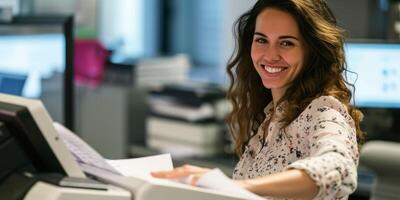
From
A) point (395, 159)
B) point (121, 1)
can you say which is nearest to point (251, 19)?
point (395, 159)

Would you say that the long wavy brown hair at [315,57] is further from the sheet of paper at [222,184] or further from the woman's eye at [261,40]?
the sheet of paper at [222,184]

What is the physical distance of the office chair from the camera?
216cm

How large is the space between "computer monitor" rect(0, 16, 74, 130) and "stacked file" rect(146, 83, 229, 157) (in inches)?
22.5

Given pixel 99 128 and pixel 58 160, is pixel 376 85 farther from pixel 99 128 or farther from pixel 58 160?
pixel 58 160

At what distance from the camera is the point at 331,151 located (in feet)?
3.76

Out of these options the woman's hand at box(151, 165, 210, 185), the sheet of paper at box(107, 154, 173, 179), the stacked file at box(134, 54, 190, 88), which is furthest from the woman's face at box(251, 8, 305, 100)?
the stacked file at box(134, 54, 190, 88)

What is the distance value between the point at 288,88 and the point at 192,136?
1.65m

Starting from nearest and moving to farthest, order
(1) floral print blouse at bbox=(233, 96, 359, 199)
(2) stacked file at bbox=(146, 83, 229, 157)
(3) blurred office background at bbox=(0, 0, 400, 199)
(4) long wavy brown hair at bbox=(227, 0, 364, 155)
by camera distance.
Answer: (1) floral print blouse at bbox=(233, 96, 359, 199) → (4) long wavy brown hair at bbox=(227, 0, 364, 155) → (3) blurred office background at bbox=(0, 0, 400, 199) → (2) stacked file at bbox=(146, 83, 229, 157)

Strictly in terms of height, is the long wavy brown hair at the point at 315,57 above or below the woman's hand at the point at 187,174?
above

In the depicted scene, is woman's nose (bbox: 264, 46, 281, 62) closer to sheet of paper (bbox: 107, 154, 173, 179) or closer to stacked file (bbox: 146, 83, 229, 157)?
sheet of paper (bbox: 107, 154, 173, 179)

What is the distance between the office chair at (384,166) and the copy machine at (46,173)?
48.8 inches

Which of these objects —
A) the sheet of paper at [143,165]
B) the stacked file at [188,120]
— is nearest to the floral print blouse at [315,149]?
the sheet of paper at [143,165]

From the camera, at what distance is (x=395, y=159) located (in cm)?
215

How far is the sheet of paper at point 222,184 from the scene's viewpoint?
103 centimetres
